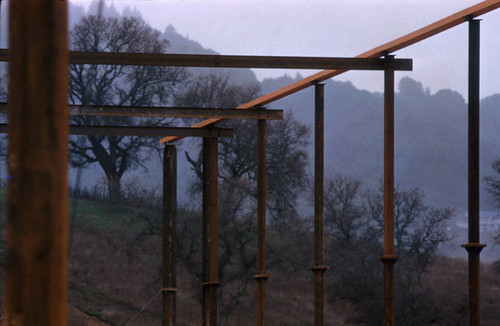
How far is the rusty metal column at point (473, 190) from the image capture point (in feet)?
32.1

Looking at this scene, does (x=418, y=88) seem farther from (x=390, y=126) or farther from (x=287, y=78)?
(x=390, y=126)

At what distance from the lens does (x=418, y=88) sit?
109625mm

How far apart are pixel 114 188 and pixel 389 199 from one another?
99.1 feet

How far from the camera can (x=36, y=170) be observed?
3266 mm

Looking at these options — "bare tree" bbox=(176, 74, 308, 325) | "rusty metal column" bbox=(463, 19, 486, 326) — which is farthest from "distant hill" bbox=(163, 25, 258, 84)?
"rusty metal column" bbox=(463, 19, 486, 326)

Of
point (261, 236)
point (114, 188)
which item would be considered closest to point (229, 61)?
point (261, 236)

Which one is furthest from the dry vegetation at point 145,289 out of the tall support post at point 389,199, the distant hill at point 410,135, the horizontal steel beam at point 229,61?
the distant hill at point 410,135

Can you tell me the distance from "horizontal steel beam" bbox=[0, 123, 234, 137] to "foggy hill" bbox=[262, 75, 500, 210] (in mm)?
57505

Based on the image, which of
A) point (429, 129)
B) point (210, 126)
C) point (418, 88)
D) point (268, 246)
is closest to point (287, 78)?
point (418, 88)

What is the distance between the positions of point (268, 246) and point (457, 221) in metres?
58.4

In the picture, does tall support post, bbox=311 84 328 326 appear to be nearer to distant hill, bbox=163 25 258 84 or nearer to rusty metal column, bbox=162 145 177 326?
rusty metal column, bbox=162 145 177 326

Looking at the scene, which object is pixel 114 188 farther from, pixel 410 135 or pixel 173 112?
pixel 410 135

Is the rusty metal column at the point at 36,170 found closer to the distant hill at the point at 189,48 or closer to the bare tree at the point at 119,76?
the bare tree at the point at 119,76

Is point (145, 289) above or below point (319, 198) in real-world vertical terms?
below
